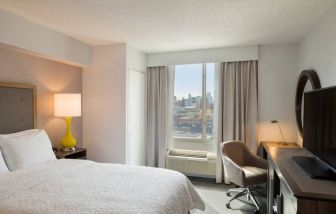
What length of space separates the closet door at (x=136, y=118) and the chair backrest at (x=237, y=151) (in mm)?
1564

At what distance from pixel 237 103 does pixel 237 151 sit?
0.82 metres

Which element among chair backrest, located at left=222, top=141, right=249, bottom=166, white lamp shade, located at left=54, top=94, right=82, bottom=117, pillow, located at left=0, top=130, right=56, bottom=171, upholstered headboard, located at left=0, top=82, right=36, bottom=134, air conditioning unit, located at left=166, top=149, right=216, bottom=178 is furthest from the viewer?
air conditioning unit, located at left=166, top=149, right=216, bottom=178

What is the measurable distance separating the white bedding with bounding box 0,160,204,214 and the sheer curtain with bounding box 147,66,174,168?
1752mm

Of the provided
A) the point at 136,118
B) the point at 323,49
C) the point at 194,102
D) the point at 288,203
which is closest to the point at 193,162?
the point at 194,102

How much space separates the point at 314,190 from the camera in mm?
1395

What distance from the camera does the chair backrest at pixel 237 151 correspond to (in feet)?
11.0

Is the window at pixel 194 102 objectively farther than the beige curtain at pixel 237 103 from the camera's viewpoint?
Yes

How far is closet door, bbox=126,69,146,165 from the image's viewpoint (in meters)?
3.73

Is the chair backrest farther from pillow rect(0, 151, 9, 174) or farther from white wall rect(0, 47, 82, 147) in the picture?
pillow rect(0, 151, 9, 174)

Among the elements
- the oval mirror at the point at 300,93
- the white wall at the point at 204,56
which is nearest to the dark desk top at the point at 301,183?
the oval mirror at the point at 300,93

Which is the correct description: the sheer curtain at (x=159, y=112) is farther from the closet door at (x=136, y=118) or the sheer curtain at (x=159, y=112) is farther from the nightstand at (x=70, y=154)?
the nightstand at (x=70, y=154)

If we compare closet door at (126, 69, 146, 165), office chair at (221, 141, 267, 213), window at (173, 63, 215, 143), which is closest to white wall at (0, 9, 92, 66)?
closet door at (126, 69, 146, 165)

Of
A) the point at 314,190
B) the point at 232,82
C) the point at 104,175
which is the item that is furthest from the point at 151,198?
the point at 232,82

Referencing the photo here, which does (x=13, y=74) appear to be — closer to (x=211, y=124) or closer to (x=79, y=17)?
(x=79, y=17)
